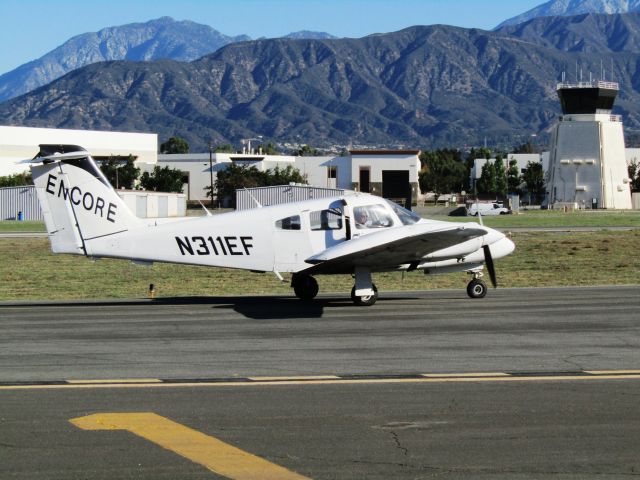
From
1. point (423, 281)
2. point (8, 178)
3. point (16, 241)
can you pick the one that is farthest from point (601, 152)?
point (423, 281)

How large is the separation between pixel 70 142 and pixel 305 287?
124m

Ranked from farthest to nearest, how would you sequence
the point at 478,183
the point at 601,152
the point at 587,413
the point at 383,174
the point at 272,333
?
the point at 478,183, the point at 383,174, the point at 601,152, the point at 272,333, the point at 587,413

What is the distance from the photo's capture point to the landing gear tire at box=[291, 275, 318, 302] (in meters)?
22.0

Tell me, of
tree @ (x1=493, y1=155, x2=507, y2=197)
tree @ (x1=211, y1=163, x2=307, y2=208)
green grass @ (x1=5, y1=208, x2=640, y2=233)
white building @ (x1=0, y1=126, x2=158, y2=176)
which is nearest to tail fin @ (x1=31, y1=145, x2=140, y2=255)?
green grass @ (x1=5, y1=208, x2=640, y2=233)

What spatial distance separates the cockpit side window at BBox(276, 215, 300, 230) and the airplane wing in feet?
2.99

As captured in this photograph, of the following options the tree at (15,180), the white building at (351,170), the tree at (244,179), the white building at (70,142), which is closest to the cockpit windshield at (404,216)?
the white building at (70,142)

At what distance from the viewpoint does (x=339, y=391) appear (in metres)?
11.5

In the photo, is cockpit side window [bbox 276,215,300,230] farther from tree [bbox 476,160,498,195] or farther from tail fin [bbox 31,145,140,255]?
tree [bbox 476,160,498,195]

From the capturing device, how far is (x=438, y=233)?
19.5 m

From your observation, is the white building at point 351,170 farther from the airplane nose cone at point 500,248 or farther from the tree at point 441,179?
the airplane nose cone at point 500,248

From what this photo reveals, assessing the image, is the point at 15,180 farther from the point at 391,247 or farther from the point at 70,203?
the point at 391,247

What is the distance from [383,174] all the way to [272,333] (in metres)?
111

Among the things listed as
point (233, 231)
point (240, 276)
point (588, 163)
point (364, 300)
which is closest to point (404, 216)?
point (364, 300)

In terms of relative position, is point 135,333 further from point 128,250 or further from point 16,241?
point 16,241
